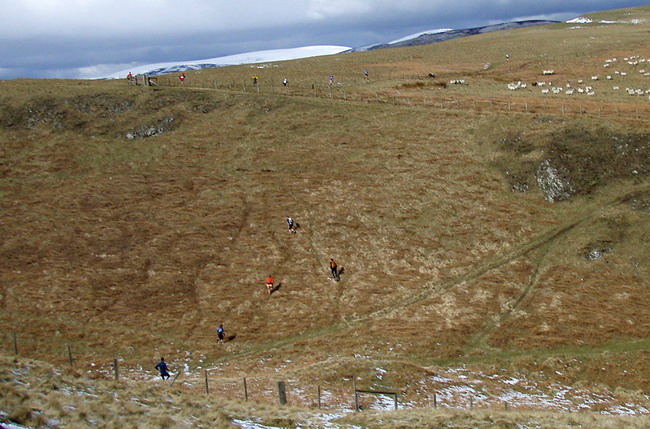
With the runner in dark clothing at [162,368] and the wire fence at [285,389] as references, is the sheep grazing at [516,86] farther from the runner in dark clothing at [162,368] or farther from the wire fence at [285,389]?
the runner in dark clothing at [162,368]

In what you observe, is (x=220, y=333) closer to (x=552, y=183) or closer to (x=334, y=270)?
(x=334, y=270)

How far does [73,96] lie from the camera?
8775 cm

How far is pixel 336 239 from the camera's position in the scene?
55.9m

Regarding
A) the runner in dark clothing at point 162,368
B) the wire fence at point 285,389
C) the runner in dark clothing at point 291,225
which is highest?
A: the runner in dark clothing at point 291,225

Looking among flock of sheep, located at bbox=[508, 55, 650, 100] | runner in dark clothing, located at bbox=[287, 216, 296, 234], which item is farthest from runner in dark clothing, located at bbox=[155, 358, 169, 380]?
flock of sheep, located at bbox=[508, 55, 650, 100]

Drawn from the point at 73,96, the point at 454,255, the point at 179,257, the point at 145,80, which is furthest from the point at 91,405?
the point at 145,80

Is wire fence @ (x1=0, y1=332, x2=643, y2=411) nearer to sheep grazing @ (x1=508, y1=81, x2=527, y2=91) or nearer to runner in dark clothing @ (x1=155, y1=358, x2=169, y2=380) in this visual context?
runner in dark clothing @ (x1=155, y1=358, x2=169, y2=380)

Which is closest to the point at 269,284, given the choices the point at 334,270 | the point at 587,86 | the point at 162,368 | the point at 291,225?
the point at 334,270

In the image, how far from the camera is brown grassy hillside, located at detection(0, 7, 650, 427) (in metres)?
39.3

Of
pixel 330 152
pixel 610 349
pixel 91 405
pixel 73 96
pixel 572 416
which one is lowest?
pixel 610 349

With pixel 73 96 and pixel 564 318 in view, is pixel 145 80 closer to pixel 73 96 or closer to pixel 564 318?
pixel 73 96

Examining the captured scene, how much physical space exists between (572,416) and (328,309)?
76.3 feet

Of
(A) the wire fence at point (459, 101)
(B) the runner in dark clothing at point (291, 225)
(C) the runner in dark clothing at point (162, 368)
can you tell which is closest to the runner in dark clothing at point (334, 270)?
(B) the runner in dark clothing at point (291, 225)

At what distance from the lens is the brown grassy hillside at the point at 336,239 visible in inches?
1548
